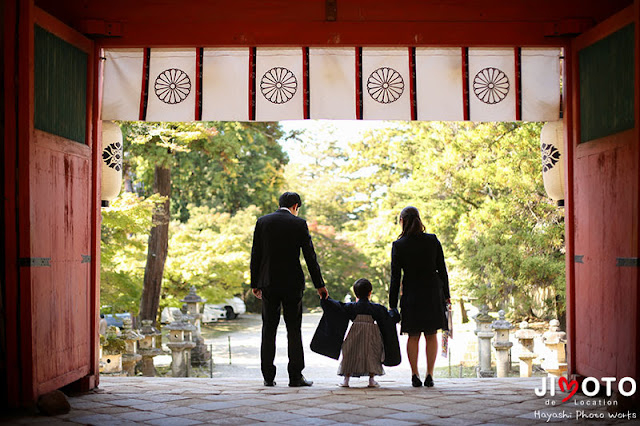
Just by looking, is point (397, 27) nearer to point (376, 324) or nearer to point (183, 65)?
point (183, 65)

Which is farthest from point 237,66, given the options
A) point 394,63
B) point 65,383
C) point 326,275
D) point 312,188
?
point 312,188

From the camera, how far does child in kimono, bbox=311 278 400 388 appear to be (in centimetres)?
522

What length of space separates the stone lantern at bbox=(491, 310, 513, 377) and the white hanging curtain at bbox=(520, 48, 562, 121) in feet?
16.1

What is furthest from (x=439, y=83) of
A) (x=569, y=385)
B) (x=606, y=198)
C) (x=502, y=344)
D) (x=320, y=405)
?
(x=502, y=344)

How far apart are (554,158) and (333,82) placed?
1.93 meters

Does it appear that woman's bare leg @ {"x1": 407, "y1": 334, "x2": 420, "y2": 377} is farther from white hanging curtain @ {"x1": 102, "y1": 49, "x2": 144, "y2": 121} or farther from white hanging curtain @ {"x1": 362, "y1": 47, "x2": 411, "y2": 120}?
white hanging curtain @ {"x1": 102, "y1": 49, "x2": 144, "y2": 121}

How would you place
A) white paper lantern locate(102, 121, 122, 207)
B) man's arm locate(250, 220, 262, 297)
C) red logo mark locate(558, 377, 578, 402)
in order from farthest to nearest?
white paper lantern locate(102, 121, 122, 207) → man's arm locate(250, 220, 262, 297) → red logo mark locate(558, 377, 578, 402)

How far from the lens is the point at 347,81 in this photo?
548 centimetres

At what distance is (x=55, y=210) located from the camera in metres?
4.54

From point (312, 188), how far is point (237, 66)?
18141 mm

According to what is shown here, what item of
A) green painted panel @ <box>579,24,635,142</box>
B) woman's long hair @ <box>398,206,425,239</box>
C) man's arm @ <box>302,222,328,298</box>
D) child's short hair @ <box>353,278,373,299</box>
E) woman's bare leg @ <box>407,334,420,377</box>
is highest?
green painted panel @ <box>579,24,635,142</box>

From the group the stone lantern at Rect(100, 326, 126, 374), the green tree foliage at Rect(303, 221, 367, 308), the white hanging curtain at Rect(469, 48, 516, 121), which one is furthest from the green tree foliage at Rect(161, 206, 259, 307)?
the white hanging curtain at Rect(469, 48, 516, 121)

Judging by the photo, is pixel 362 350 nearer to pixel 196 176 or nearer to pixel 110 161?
pixel 110 161

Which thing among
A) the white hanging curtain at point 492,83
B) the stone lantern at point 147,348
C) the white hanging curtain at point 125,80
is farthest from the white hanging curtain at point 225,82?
the stone lantern at point 147,348
